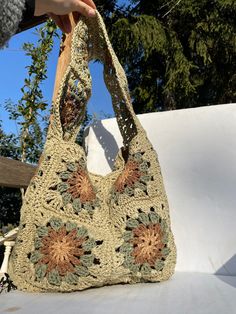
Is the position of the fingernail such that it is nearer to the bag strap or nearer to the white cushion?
the bag strap

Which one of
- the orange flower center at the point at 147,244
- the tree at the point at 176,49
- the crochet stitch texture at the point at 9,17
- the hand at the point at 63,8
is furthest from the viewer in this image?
the tree at the point at 176,49

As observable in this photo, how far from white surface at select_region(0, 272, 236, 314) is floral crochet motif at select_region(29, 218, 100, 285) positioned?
4cm

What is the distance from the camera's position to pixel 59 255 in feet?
2.68

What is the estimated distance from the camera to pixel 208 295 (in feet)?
2.59

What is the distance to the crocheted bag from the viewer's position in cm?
82

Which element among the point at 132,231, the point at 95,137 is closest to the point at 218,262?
the point at 132,231

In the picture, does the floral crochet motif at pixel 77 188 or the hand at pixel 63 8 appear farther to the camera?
the floral crochet motif at pixel 77 188

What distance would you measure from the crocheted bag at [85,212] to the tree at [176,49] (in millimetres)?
2915

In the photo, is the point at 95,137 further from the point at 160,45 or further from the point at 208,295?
the point at 160,45

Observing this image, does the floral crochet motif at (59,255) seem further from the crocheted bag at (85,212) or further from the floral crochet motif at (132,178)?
the floral crochet motif at (132,178)

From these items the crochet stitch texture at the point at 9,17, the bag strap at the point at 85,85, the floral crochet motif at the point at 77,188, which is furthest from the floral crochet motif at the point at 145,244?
the crochet stitch texture at the point at 9,17

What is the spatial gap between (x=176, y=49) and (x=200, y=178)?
3.02 m

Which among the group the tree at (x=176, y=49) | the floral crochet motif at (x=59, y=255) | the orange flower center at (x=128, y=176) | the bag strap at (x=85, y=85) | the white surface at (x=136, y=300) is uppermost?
the tree at (x=176, y=49)

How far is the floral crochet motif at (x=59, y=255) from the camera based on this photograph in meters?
0.81
